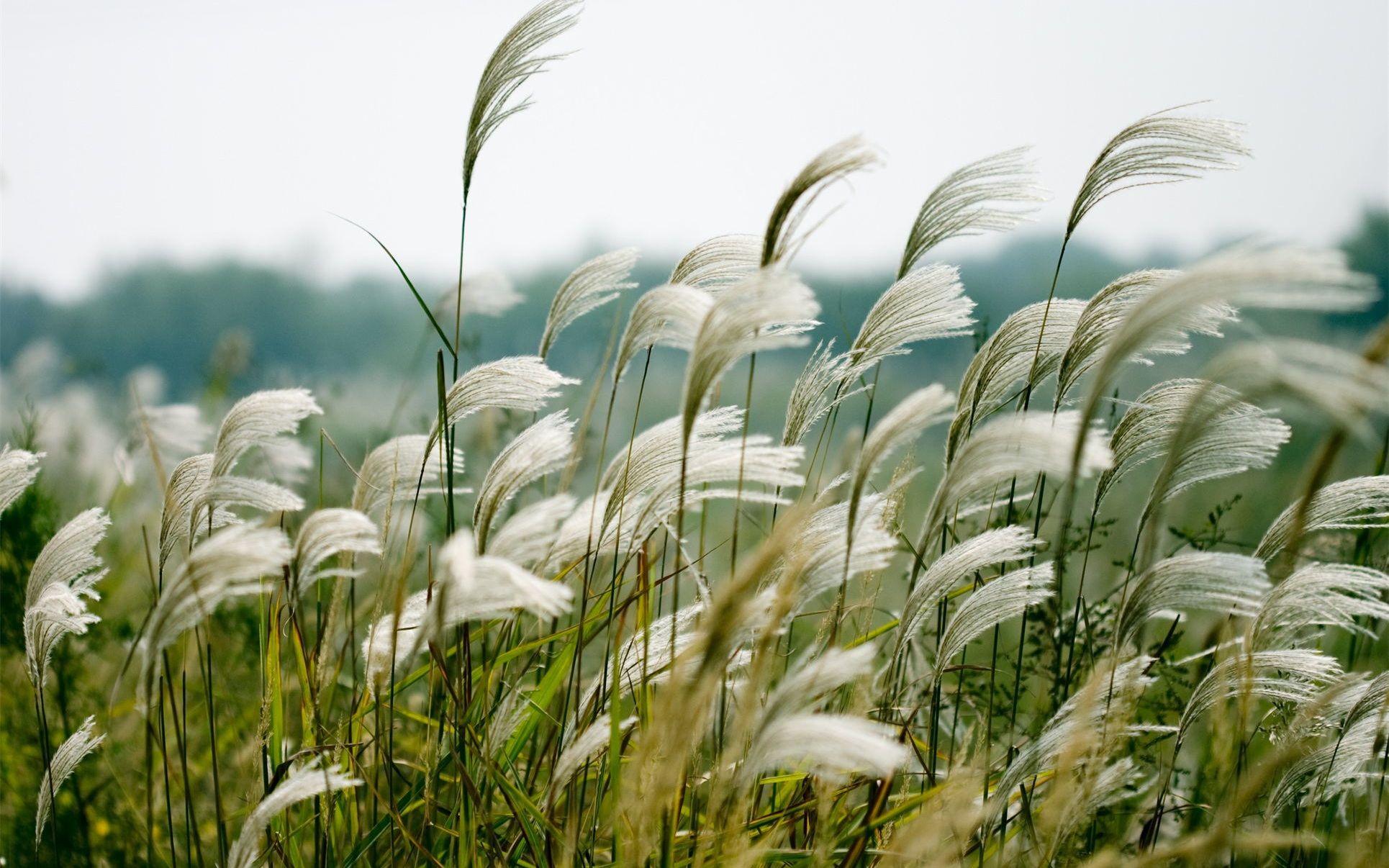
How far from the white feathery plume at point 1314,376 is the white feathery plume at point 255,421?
4.33ft

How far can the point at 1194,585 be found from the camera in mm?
1334

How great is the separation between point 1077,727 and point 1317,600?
1.74ft

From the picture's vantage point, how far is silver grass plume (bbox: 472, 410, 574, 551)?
1.36m

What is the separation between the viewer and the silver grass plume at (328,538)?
125 cm

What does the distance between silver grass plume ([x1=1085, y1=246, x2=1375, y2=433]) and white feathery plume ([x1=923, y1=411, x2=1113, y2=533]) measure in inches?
2.1

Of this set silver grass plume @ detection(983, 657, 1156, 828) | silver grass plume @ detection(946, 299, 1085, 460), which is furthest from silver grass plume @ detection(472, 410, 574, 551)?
silver grass plume @ detection(983, 657, 1156, 828)

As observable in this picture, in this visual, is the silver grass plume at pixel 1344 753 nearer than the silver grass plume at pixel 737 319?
No

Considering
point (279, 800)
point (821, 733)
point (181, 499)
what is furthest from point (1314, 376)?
point (181, 499)

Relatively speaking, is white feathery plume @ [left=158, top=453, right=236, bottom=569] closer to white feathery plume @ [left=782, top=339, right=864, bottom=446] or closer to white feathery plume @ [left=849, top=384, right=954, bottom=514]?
white feathery plume @ [left=782, top=339, right=864, bottom=446]

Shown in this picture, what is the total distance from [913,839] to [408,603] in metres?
1.05

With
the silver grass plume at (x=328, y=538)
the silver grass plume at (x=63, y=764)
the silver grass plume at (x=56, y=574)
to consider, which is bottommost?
the silver grass plume at (x=63, y=764)

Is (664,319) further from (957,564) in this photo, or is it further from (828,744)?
(828,744)

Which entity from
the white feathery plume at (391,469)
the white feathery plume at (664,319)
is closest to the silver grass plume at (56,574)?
the white feathery plume at (391,469)

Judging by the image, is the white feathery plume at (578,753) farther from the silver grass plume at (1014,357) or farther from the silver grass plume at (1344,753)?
the silver grass plume at (1344,753)
